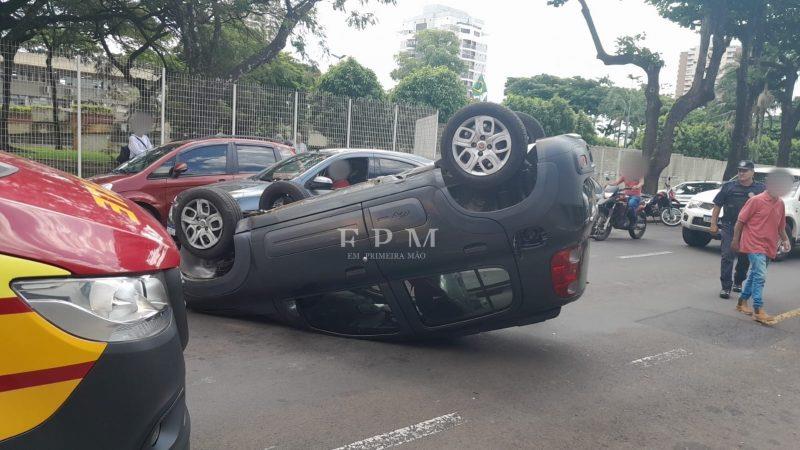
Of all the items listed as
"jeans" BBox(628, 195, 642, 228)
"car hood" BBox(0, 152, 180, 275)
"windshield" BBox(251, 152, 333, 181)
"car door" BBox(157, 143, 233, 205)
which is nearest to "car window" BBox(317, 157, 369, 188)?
"windshield" BBox(251, 152, 333, 181)

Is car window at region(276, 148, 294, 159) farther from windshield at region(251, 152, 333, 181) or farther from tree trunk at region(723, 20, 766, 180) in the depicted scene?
tree trunk at region(723, 20, 766, 180)

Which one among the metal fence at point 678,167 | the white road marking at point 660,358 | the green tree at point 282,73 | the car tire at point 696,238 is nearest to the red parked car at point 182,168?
the white road marking at point 660,358

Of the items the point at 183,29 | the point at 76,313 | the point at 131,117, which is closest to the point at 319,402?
the point at 76,313

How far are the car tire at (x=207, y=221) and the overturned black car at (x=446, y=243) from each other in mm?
287

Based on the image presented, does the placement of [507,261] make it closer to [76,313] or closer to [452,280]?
[452,280]

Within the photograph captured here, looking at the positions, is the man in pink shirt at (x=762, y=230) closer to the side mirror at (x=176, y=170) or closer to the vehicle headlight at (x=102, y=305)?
the vehicle headlight at (x=102, y=305)

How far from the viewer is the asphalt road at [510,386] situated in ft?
11.3

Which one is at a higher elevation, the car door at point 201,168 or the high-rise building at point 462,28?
the high-rise building at point 462,28

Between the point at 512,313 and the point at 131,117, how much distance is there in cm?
1103

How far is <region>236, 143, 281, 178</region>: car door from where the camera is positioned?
924 cm

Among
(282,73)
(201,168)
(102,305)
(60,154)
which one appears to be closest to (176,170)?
(201,168)

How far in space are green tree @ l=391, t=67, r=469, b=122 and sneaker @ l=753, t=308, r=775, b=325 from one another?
25.7 meters

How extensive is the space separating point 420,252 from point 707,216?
391 inches

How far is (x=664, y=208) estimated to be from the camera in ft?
53.3
